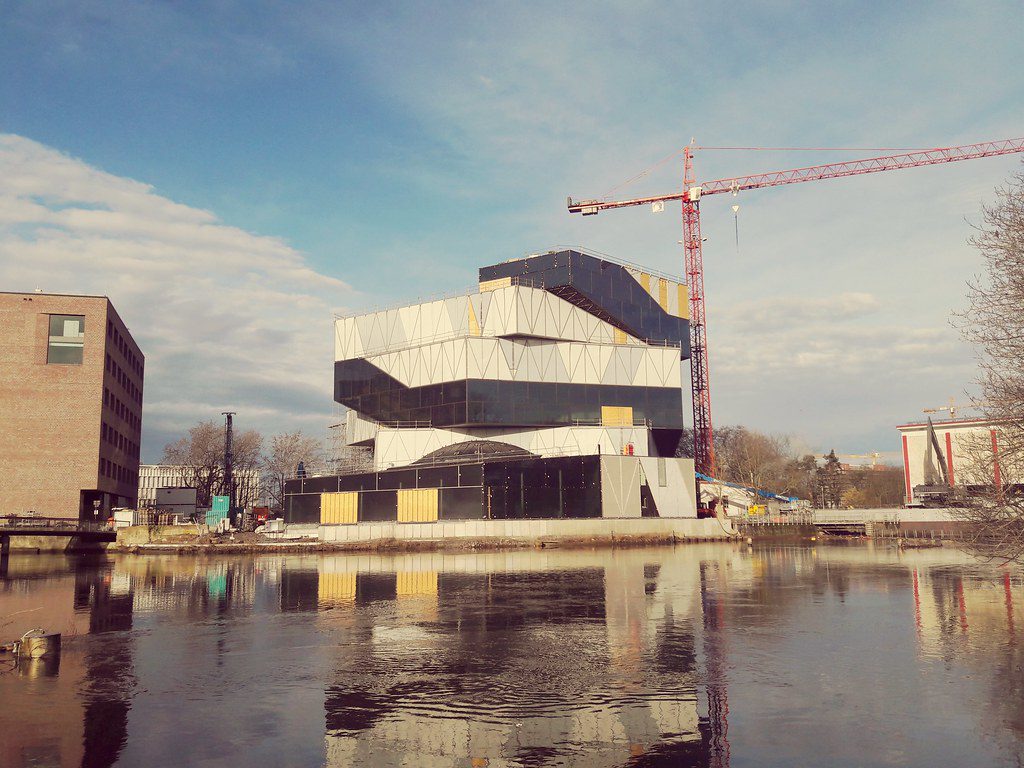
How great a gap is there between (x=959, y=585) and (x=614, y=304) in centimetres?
6189

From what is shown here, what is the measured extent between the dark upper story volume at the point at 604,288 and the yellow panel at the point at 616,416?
11057 mm

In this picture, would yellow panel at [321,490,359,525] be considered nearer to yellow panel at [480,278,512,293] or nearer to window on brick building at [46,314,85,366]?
yellow panel at [480,278,512,293]

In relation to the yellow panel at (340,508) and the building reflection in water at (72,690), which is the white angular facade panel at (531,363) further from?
the building reflection in water at (72,690)

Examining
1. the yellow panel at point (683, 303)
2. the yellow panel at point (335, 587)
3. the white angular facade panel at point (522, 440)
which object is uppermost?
the yellow panel at point (683, 303)

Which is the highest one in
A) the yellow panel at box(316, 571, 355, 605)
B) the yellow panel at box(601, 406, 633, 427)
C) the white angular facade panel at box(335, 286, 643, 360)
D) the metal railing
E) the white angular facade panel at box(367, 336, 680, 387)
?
the white angular facade panel at box(335, 286, 643, 360)

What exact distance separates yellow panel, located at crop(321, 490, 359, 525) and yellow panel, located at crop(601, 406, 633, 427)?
28287 mm

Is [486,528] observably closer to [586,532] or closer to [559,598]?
[586,532]

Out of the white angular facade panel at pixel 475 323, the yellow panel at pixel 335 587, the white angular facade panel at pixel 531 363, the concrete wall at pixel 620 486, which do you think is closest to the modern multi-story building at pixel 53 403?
the white angular facade panel at pixel 475 323

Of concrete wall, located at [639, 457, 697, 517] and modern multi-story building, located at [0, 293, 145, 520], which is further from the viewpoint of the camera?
modern multi-story building, located at [0, 293, 145, 520]

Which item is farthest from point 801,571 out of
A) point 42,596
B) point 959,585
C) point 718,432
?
point 718,432

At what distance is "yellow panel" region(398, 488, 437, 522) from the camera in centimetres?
7744

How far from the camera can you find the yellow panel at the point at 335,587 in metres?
34.8

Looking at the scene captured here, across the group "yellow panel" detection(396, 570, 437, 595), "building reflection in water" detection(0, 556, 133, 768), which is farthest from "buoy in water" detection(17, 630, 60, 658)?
"yellow panel" detection(396, 570, 437, 595)

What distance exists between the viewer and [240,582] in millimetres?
44062
